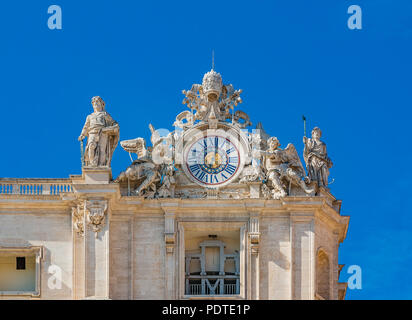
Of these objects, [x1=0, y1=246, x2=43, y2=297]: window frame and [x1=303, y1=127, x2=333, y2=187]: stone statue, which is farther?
[x1=303, y1=127, x2=333, y2=187]: stone statue

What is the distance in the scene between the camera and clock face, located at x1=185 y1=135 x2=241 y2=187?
215 ft

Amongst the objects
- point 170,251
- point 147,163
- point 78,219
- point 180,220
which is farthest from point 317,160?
point 78,219

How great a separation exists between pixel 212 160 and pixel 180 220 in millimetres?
2412

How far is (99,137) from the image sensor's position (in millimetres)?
64938

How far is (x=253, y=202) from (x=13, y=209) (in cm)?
791

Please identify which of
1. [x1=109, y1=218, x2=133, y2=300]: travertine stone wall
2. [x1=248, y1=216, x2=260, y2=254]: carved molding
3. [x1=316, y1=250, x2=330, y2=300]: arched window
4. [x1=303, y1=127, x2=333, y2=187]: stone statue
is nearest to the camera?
[x1=109, y1=218, x2=133, y2=300]: travertine stone wall

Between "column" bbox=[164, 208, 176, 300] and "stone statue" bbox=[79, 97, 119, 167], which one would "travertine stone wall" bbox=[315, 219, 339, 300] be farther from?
"stone statue" bbox=[79, 97, 119, 167]

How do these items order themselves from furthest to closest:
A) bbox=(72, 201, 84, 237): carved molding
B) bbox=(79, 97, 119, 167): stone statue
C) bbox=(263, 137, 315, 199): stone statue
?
bbox=(263, 137, 315, 199): stone statue, bbox=(79, 97, 119, 167): stone statue, bbox=(72, 201, 84, 237): carved molding

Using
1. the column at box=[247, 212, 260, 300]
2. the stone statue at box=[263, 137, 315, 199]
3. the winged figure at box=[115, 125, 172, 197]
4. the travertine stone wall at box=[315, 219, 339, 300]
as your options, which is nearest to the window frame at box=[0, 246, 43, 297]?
the winged figure at box=[115, 125, 172, 197]

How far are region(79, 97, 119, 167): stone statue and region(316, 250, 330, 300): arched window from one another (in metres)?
7.81

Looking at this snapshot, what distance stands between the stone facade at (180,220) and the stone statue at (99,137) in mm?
33

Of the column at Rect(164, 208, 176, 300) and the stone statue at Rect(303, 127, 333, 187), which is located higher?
the stone statue at Rect(303, 127, 333, 187)

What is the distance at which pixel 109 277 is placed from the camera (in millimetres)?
63719
